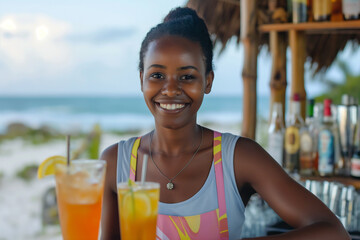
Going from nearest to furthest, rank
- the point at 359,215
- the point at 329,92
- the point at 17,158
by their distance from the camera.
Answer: the point at 359,215, the point at 17,158, the point at 329,92

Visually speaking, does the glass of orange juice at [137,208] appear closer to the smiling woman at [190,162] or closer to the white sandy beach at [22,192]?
the smiling woman at [190,162]

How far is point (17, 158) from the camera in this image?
14195 millimetres

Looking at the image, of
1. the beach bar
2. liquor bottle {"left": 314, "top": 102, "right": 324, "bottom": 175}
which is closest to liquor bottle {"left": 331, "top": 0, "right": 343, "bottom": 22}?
the beach bar

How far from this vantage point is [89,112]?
19047mm

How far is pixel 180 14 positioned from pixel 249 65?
130 centimetres

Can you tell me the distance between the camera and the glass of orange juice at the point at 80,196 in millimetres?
883

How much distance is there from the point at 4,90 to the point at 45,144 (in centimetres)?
520

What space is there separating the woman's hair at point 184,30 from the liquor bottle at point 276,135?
3.52ft

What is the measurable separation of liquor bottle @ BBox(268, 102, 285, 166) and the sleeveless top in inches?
41.9

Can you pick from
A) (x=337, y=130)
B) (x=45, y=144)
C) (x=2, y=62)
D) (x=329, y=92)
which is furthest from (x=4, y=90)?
(x=337, y=130)

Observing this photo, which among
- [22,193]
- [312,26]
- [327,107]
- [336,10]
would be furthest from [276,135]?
[22,193]

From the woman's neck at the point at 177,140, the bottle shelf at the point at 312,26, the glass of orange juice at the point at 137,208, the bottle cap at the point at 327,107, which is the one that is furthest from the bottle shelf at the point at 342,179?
the glass of orange juice at the point at 137,208

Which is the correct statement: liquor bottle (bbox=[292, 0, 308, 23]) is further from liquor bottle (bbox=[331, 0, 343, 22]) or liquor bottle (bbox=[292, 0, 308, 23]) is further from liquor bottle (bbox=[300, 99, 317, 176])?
liquor bottle (bbox=[300, 99, 317, 176])

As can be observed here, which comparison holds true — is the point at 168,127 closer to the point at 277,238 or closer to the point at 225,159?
the point at 225,159
